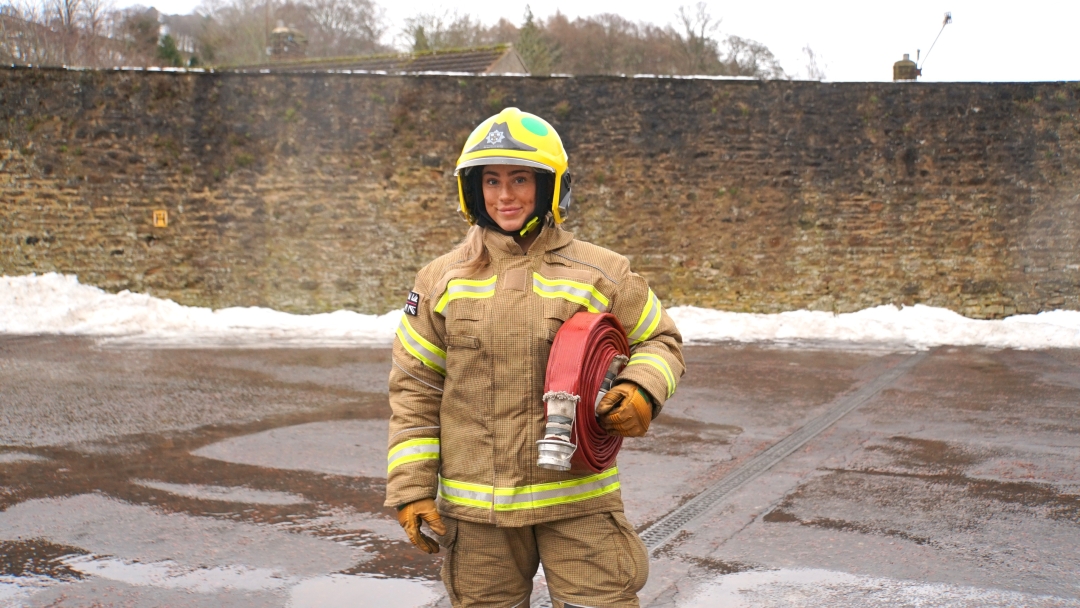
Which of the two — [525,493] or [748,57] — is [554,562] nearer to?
[525,493]

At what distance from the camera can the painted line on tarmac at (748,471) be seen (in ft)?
15.8

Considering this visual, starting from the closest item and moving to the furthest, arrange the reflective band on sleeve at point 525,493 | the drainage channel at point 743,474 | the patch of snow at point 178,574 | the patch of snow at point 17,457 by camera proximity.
Answer: the reflective band on sleeve at point 525,493 → the patch of snow at point 178,574 → the drainage channel at point 743,474 → the patch of snow at point 17,457

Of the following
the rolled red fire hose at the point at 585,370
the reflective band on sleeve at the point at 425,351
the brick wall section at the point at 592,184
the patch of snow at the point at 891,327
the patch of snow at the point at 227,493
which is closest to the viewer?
the rolled red fire hose at the point at 585,370

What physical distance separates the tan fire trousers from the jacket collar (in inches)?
28.6

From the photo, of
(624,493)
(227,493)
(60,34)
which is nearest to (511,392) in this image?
(624,493)

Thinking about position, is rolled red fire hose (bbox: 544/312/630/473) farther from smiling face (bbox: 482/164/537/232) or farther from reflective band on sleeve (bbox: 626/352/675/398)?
smiling face (bbox: 482/164/537/232)

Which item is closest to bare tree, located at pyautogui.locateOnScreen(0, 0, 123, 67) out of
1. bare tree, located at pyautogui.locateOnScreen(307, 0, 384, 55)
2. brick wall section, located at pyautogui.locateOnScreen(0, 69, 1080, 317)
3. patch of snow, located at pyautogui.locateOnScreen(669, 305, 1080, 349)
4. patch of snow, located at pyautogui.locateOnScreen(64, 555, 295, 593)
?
bare tree, located at pyautogui.locateOnScreen(307, 0, 384, 55)

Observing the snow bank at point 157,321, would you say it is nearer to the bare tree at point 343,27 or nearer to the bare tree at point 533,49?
the bare tree at point 533,49

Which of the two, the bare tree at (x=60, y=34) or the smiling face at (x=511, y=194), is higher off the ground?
the bare tree at (x=60, y=34)

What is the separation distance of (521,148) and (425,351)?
1.99 feet

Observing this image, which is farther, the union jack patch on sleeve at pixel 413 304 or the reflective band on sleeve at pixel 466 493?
the union jack patch on sleeve at pixel 413 304

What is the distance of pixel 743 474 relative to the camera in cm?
589

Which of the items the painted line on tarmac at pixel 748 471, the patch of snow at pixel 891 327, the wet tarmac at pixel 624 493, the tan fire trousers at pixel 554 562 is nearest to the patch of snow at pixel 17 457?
the wet tarmac at pixel 624 493

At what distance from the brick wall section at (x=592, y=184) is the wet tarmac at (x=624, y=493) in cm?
498
